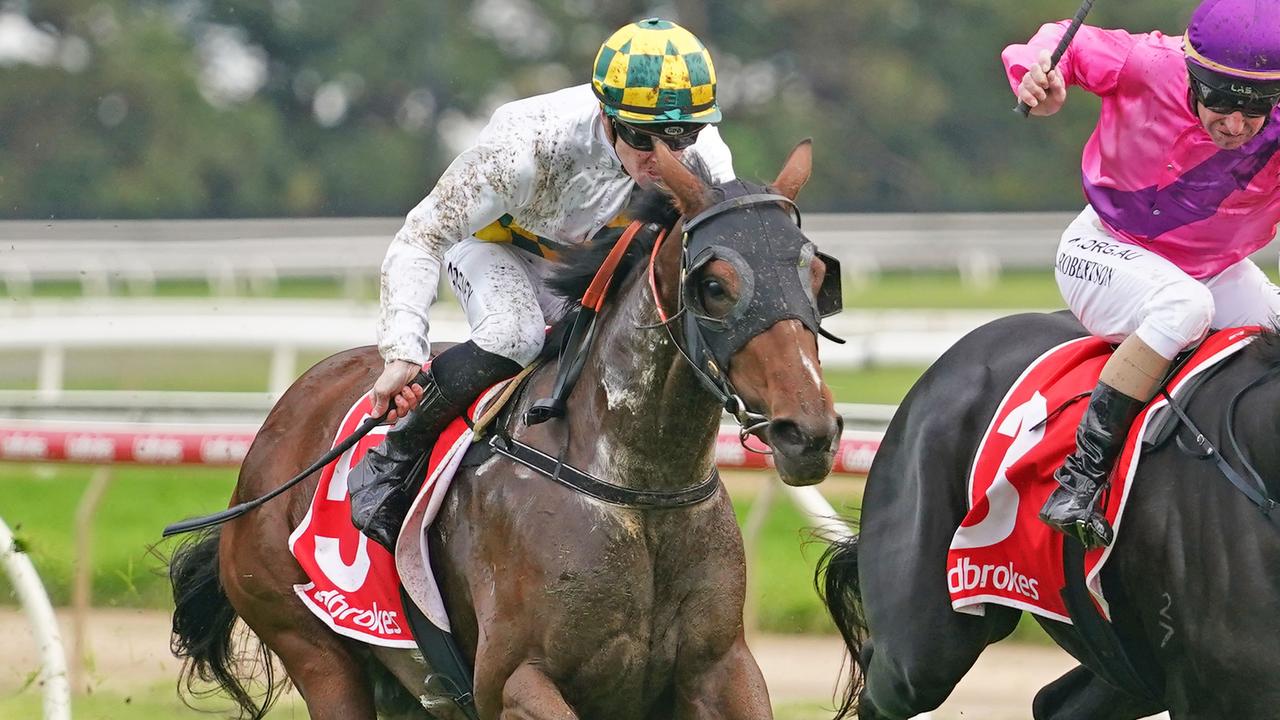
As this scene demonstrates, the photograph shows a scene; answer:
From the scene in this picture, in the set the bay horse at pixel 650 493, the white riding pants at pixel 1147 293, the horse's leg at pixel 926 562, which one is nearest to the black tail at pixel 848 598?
the horse's leg at pixel 926 562

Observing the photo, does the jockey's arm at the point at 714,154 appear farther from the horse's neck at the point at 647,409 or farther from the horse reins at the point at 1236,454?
the horse reins at the point at 1236,454

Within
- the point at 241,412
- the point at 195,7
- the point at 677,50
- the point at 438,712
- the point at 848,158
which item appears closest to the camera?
the point at 677,50

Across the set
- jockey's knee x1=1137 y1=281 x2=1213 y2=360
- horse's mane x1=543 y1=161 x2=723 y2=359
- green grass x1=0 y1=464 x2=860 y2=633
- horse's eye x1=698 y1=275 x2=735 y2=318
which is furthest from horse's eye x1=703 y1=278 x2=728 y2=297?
green grass x1=0 y1=464 x2=860 y2=633

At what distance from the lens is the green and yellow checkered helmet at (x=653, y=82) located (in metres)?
4.09

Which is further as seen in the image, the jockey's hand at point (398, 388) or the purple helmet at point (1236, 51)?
the jockey's hand at point (398, 388)

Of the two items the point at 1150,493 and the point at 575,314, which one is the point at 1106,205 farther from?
the point at 575,314

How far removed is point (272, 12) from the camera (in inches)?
1059

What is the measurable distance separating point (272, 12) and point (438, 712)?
2347 cm

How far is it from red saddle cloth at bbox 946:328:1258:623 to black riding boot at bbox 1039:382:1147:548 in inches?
5.5

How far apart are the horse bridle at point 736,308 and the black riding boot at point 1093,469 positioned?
793 mm

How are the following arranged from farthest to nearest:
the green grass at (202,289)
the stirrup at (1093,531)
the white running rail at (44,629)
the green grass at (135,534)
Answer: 1. the green grass at (202,289)
2. the green grass at (135,534)
3. the white running rail at (44,629)
4. the stirrup at (1093,531)

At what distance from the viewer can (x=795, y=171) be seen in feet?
13.0

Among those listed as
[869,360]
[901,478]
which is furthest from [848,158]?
[901,478]

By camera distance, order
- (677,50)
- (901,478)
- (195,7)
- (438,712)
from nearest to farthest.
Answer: (677,50)
(438,712)
(901,478)
(195,7)
